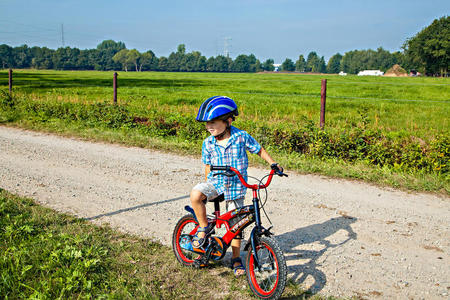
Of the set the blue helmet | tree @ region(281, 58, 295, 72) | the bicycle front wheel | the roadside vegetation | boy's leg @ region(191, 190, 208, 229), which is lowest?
the roadside vegetation

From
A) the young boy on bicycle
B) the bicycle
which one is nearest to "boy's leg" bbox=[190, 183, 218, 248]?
the young boy on bicycle

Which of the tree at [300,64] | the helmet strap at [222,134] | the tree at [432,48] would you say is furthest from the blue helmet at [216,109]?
the tree at [300,64]

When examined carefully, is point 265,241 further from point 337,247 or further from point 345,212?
point 345,212

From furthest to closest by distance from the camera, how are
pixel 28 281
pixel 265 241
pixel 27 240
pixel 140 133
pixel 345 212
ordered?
pixel 140 133, pixel 345 212, pixel 27 240, pixel 28 281, pixel 265 241

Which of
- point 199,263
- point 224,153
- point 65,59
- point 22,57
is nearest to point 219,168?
point 224,153

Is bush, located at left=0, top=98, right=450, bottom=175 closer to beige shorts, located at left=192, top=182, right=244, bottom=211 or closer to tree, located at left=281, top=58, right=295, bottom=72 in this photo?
beige shorts, located at left=192, top=182, right=244, bottom=211

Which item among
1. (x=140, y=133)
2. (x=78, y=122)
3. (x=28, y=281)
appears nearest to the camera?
(x=28, y=281)

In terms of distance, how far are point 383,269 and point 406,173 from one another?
11.5ft

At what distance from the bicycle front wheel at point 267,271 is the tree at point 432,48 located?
83611mm

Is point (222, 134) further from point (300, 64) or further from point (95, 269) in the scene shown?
point (300, 64)

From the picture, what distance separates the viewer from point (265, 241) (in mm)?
3348

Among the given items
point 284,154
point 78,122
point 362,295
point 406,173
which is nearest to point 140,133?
point 78,122

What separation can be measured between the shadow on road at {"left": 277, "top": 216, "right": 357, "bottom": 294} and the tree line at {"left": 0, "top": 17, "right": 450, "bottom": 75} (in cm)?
8246

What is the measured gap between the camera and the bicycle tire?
4074 mm
